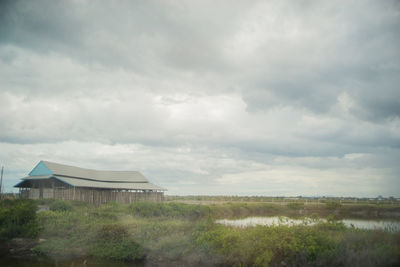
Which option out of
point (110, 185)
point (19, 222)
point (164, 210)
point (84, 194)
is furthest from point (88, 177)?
point (19, 222)

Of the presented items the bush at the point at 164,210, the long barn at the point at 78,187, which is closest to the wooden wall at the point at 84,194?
the long barn at the point at 78,187

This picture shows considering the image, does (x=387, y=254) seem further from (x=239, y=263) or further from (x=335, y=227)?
(x=239, y=263)

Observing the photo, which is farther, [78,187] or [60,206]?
[78,187]

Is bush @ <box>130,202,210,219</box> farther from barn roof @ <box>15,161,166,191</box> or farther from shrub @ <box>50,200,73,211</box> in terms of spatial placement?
barn roof @ <box>15,161,166,191</box>

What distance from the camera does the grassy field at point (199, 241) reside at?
35.4 feet

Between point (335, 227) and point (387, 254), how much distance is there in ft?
14.1

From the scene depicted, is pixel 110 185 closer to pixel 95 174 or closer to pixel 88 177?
pixel 88 177

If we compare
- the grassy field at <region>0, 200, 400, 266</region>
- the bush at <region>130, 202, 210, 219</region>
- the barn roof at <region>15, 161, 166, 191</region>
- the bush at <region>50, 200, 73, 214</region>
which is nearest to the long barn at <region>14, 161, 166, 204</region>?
the barn roof at <region>15, 161, 166, 191</region>

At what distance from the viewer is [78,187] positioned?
3253 cm

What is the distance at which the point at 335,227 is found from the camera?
14078 mm

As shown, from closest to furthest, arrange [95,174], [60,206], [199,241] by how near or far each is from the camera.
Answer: [199,241] < [60,206] < [95,174]

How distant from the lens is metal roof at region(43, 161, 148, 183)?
115 feet

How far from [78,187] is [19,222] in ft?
48.3

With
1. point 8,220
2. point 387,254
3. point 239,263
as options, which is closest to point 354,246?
point 387,254
